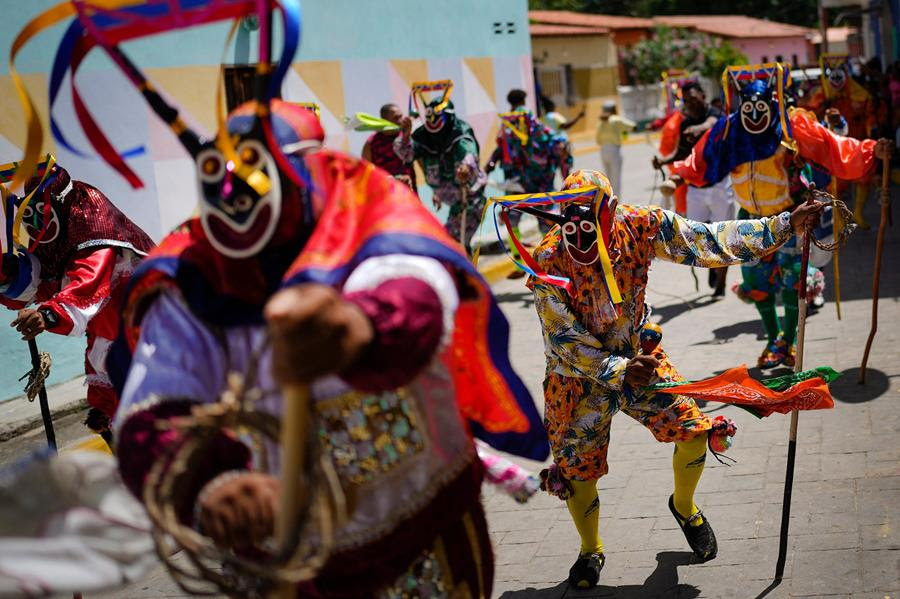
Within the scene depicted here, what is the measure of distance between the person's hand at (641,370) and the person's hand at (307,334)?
8.71 feet

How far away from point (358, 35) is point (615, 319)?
10.1 metres

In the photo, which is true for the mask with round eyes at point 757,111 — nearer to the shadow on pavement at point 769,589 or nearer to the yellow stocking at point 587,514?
the yellow stocking at point 587,514

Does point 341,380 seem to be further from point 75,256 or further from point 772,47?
point 772,47

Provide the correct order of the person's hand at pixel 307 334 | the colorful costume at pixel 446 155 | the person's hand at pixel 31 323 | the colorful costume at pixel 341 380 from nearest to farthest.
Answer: the person's hand at pixel 307 334, the colorful costume at pixel 341 380, the person's hand at pixel 31 323, the colorful costume at pixel 446 155

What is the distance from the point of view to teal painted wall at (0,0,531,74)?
905 cm

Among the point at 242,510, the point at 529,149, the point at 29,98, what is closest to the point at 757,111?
the point at 529,149

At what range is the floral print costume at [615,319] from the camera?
4.74 metres

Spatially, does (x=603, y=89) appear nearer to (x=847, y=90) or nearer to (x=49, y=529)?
(x=847, y=90)

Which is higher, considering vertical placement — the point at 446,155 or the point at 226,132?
the point at 226,132

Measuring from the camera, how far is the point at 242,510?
2.24 metres

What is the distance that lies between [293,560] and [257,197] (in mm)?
842

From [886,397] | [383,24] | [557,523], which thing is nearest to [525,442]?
[557,523]

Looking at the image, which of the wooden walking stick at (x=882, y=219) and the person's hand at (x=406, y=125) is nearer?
the wooden walking stick at (x=882, y=219)

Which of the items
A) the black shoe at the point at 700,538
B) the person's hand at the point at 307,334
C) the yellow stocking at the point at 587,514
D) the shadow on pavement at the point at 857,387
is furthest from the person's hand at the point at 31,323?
the shadow on pavement at the point at 857,387
